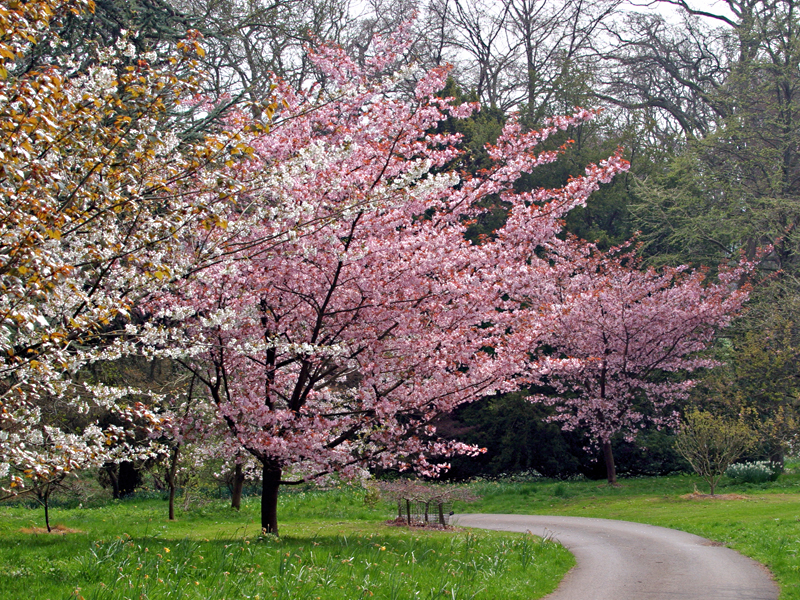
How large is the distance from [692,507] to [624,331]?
255 inches

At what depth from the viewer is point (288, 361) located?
8984 millimetres

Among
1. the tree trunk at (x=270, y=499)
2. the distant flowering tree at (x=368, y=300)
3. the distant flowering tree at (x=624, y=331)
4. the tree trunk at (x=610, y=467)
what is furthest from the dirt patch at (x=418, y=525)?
the tree trunk at (x=610, y=467)

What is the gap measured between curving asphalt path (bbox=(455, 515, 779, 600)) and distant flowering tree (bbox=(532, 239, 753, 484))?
785 centimetres

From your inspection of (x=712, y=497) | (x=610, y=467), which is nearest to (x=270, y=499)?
(x=712, y=497)

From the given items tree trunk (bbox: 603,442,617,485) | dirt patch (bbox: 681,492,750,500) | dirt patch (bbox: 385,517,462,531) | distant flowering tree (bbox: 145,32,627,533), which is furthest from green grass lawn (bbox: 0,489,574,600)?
tree trunk (bbox: 603,442,617,485)

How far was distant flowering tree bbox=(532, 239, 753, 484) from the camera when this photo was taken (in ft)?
67.4

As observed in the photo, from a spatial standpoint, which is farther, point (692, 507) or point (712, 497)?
point (712, 497)

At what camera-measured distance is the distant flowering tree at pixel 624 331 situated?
20.5 metres

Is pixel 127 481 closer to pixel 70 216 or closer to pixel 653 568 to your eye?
pixel 653 568

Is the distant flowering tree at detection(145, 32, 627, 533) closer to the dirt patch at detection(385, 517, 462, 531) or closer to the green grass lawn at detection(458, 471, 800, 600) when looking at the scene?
the green grass lawn at detection(458, 471, 800, 600)

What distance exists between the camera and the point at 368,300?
8.48 meters

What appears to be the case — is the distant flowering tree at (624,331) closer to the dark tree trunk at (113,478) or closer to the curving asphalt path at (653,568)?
the curving asphalt path at (653,568)

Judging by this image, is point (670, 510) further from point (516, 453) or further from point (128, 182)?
point (128, 182)

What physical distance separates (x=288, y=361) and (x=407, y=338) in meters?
1.69
